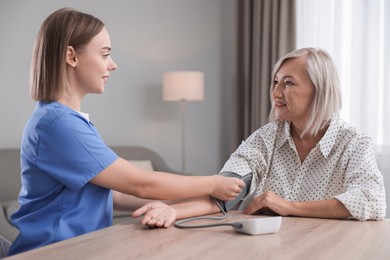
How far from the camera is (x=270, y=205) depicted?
68.1 inches

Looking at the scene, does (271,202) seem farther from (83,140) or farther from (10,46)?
(10,46)

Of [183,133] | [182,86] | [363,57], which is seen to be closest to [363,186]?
[363,57]

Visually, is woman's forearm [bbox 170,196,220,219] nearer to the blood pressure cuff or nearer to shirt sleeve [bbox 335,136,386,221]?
the blood pressure cuff

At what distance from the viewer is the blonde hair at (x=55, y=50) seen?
149 cm

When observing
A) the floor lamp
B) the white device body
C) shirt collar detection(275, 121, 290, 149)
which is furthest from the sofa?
the white device body

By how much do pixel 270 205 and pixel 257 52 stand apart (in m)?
3.29

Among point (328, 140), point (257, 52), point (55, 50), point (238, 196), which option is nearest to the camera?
point (55, 50)

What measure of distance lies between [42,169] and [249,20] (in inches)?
150

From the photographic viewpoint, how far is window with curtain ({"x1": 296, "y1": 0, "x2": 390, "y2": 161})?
13.9 feet

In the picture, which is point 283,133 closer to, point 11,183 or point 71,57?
point 71,57

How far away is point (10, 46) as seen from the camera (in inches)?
161

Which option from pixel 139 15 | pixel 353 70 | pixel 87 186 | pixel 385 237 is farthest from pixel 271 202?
pixel 139 15

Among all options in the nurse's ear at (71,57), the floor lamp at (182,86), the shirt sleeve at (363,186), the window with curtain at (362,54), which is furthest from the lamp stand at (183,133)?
the nurse's ear at (71,57)

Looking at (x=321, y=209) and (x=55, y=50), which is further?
(x=321, y=209)
